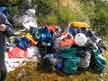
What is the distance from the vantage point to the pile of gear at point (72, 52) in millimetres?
6707

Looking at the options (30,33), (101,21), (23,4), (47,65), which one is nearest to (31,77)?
(47,65)

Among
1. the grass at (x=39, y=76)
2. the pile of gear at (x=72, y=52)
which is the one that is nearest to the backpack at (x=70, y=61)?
the pile of gear at (x=72, y=52)

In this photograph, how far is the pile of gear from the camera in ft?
22.0

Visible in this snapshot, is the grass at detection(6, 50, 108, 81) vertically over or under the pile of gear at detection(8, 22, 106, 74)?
under

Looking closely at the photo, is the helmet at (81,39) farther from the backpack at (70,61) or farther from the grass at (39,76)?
the grass at (39,76)

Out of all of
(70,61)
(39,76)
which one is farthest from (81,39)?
(39,76)

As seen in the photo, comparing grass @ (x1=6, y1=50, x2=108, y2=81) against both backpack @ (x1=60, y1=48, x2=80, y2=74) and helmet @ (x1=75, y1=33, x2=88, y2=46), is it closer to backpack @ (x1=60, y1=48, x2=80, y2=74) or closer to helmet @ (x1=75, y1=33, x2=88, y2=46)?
backpack @ (x1=60, y1=48, x2=80, y2=74)

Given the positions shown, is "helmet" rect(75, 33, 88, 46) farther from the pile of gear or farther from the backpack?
the backpack

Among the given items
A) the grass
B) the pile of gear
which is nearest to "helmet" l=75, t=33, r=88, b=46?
the pile of gear

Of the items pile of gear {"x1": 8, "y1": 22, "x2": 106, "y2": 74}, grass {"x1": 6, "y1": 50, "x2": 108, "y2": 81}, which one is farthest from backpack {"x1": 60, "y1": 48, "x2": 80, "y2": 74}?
grass {"x1": 6, "y1": 50, "x2": 108, "y2": 81}

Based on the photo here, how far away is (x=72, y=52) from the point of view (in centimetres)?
674

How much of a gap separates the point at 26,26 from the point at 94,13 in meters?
1.71

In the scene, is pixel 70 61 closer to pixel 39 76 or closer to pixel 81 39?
pixel 81 39

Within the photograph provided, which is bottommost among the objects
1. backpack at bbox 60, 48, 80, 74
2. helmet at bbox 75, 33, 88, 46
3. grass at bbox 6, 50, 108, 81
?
grass at bbox 6, 50, 108, 81
